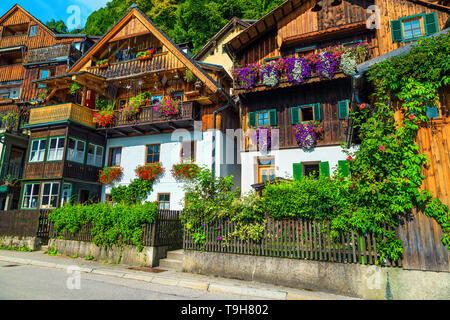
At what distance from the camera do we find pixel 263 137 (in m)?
16.4

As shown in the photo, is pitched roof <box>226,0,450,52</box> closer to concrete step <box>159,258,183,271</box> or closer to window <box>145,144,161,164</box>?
window <box>145,144,161,164</box>

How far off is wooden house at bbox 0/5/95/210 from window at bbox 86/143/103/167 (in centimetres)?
626

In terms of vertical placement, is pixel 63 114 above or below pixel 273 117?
above

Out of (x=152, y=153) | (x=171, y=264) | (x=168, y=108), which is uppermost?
(x=168, y=108)

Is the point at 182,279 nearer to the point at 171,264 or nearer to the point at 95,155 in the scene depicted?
the point at 171,264

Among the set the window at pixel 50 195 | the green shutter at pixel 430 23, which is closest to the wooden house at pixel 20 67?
the window at pixel 50 195

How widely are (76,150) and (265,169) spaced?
12.4 meters

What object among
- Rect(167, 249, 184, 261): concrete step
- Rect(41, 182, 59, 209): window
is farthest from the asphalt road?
Rect(41, 182, 59, 209): window

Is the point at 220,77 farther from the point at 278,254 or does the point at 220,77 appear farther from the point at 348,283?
the point at 348,283

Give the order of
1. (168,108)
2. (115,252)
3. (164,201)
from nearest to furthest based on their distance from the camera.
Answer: (115,252), (168,108), (164,201)

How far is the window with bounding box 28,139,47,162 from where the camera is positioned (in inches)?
745

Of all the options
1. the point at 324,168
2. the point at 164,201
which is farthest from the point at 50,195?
the point at 324,168

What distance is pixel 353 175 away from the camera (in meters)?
7.71
